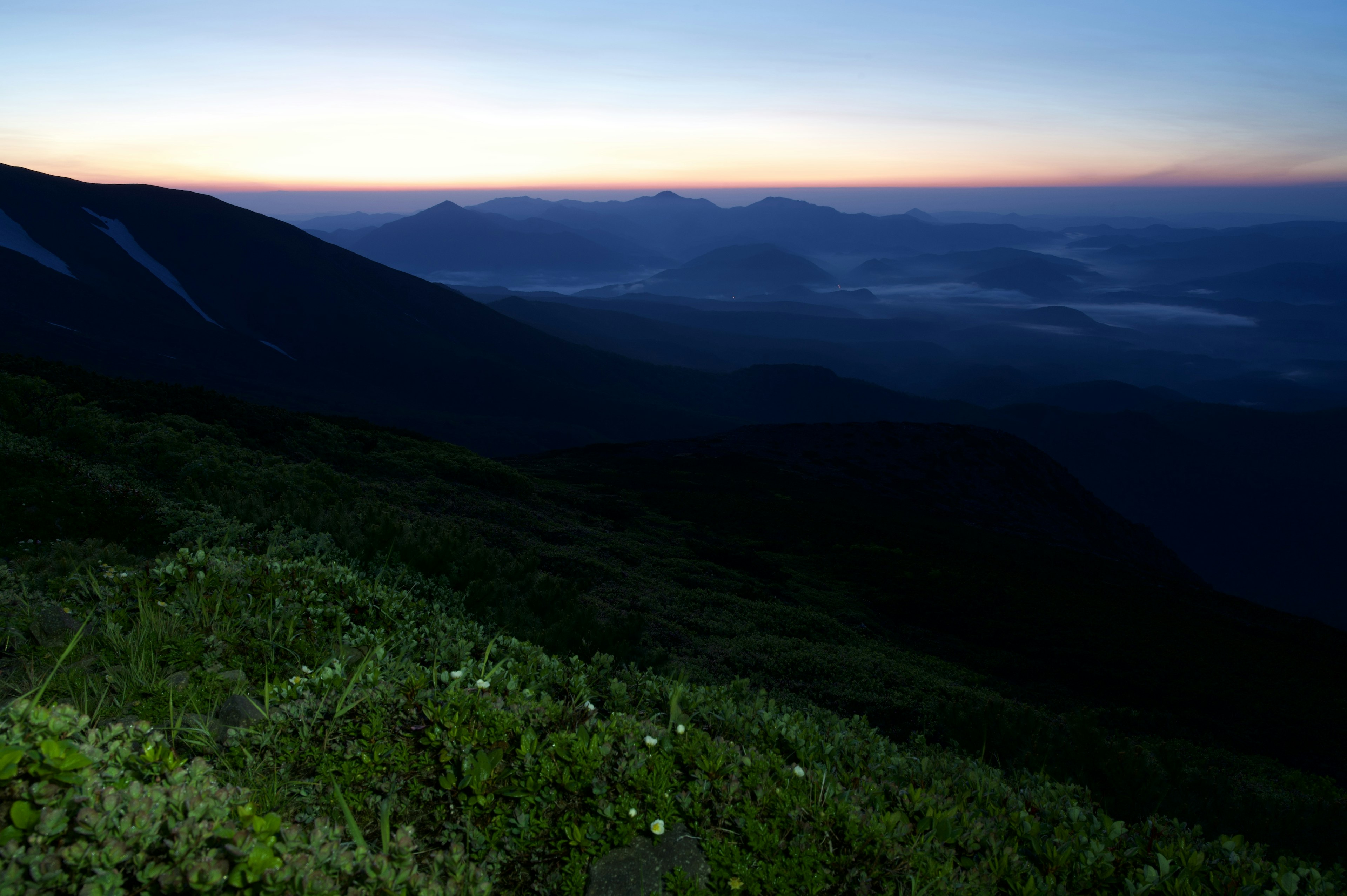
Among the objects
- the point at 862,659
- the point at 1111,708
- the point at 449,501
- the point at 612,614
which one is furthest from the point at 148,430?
the point at 1111,708

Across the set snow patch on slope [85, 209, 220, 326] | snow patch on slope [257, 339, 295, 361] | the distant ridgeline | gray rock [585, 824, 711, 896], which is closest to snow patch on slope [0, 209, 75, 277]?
snow patch on slope [85, 209, 220, 326]

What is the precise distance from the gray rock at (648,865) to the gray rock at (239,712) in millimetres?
2551

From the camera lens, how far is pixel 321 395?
144 meters

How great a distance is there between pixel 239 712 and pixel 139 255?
229 m

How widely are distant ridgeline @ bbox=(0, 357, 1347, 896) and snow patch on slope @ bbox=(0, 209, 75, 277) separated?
192m

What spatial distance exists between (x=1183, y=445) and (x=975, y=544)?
18847 centimetres

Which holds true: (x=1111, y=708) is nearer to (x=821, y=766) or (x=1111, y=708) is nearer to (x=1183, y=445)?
(x=821, y=766)

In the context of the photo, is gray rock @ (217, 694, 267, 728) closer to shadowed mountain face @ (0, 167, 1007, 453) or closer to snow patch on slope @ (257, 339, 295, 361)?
shadowed mountain face @ (0, 167, 1007, 453)

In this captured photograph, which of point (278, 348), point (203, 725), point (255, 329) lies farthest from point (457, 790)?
point (255, 329)

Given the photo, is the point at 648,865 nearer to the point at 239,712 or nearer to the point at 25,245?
the point at 239,712

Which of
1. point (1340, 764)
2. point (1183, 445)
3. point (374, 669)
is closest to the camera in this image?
point (374, 669)

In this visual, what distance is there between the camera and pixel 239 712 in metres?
4.82

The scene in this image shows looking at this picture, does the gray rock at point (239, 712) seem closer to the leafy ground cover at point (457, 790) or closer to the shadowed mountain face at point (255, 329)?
the leafy ground cover at point (457, 790)

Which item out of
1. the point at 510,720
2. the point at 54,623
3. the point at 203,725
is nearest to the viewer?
the point at 203,725
